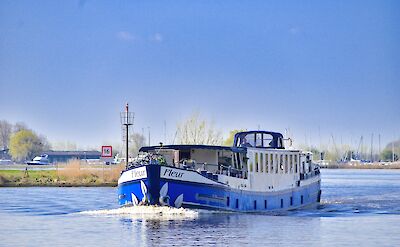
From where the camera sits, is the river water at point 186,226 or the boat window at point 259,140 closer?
the river water at point 186,226

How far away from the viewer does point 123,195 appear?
6425 cm

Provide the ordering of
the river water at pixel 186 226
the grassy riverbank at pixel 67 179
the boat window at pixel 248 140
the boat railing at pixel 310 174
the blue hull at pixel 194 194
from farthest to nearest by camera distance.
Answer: the grassy riverbank at pixel 67 179 → the boat railing at pixel 310 174 → the boat window at pixel 248 140 → the blue hull at pixel 194 194 → the river water at pixel 186 226

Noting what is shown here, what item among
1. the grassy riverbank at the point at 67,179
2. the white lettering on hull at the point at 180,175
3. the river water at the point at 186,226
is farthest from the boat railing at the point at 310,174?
the grassy riverbank at the point at 67,179

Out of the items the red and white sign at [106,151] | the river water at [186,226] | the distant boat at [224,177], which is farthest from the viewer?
the red and white sign at [106,151]

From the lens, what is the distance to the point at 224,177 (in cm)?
6316

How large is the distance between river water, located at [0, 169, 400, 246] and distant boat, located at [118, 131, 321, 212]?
0.91m

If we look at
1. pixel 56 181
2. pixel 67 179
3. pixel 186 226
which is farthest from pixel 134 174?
pixel 67 179

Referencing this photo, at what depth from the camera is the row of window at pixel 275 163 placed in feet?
227

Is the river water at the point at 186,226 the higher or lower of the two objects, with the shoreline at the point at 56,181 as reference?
lower

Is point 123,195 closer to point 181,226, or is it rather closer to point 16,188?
point 181,226

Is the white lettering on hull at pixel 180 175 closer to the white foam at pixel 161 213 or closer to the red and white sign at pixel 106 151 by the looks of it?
the white foam at pixel 161 213

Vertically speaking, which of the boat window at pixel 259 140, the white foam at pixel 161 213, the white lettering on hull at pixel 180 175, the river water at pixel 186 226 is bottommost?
the river water at pixel 186 226

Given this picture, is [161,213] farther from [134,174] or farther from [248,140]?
[248,140]

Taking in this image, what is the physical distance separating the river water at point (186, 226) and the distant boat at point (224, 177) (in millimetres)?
906
